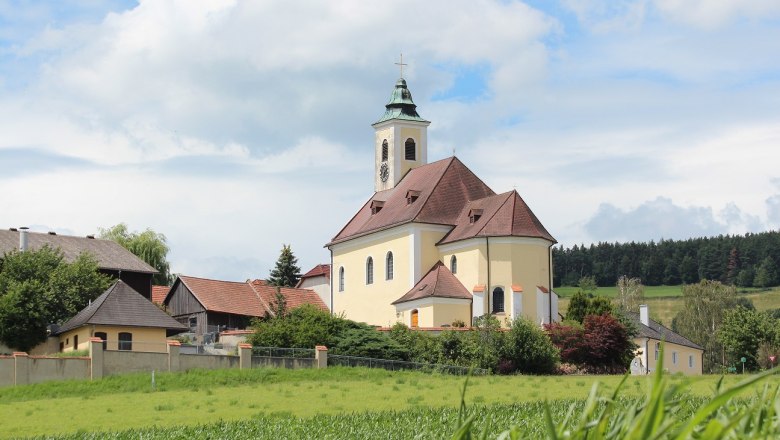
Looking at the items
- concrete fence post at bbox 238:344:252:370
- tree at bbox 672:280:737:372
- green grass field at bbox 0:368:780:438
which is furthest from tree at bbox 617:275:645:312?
concrete fence post at bbox 238:344:252:370

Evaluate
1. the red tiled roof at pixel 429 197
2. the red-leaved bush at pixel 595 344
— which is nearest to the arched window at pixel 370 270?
the red tiled roof at pixel 429 197

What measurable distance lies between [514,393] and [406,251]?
3031 cm

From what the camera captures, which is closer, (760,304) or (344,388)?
(344,388)

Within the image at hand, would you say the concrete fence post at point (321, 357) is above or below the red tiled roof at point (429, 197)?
below

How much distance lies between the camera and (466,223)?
2501 inches

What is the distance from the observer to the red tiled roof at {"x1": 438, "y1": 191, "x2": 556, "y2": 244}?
2388 inches

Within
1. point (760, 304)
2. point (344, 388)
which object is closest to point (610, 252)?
point (760, 304)

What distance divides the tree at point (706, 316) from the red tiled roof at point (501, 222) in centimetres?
3226

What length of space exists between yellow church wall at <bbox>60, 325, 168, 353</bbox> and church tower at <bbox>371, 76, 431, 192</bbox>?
79.1ft

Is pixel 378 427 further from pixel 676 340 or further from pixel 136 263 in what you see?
pixel 676 340

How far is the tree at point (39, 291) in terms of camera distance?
5300cm

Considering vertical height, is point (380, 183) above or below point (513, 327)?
above

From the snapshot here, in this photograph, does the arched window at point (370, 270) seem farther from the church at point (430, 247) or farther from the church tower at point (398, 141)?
the church tower at point (398, 141)

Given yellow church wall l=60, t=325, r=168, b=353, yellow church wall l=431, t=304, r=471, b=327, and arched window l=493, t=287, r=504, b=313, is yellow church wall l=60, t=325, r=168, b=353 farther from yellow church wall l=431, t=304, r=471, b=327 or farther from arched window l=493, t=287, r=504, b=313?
arched window l=493, t=287, r=504, b=313
